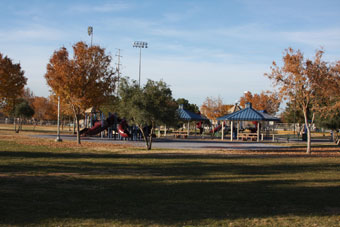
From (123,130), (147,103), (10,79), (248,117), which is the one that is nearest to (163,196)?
(147,103)

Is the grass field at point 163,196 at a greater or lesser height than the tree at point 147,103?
lesser

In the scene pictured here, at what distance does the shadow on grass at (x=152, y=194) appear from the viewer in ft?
27.2

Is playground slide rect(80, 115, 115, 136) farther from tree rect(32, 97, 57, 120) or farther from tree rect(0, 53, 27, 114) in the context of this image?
tree rect(32, 97, 57, 120)

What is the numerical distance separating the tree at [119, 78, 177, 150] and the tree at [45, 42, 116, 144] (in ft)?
20.1

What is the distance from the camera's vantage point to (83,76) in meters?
32.2

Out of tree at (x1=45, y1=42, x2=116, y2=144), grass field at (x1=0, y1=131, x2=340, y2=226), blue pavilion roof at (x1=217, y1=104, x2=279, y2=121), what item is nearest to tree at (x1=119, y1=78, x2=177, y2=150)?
tree at (x1=45, y1=42, x2=116, y2=144)

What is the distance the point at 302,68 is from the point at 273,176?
592 inches

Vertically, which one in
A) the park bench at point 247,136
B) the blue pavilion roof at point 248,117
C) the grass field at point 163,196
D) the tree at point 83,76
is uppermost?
the tree at point 83,76

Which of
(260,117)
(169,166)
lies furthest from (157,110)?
(260,117)

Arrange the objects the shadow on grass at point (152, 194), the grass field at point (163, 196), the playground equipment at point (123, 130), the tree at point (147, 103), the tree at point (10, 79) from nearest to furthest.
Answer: the grass field at point (163, 196) < the shadow on grass at point (152, 194) < the tree at point (147, 103) < the playground equipment at point (123, 130) < the tree at point (10, 79)

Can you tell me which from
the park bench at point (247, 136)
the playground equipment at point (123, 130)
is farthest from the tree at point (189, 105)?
the playground equipment at point (123, 130)

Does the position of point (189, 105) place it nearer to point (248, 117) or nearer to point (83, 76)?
point (248, 117)

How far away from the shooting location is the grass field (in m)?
7.90

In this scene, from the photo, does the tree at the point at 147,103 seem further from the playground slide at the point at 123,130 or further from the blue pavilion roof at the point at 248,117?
the blue pavilion roof at the point at 248,117
